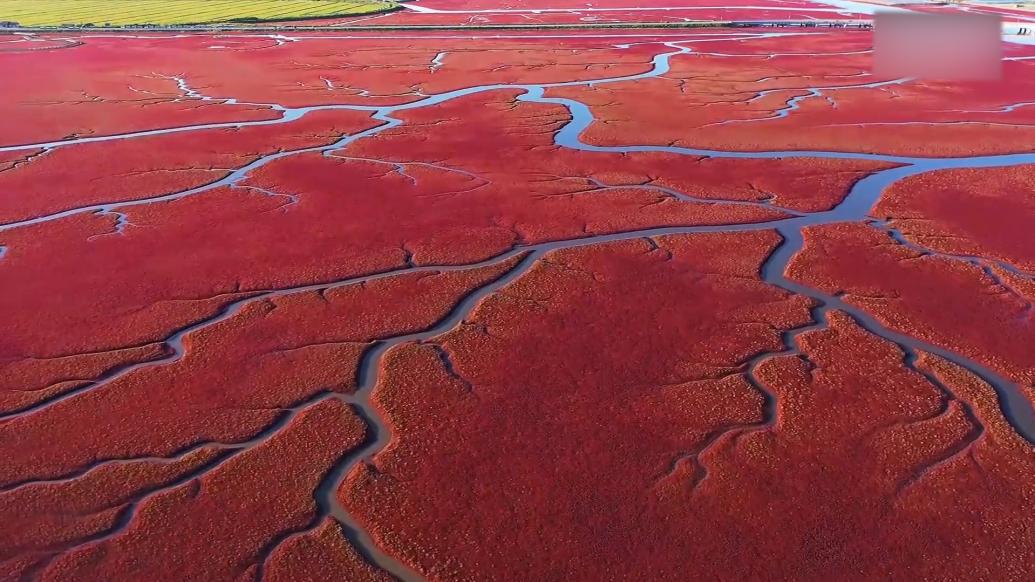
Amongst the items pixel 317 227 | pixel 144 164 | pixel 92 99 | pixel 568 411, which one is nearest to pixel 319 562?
pixel 568 411

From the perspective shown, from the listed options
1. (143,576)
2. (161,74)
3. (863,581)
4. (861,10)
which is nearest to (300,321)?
(143,576)

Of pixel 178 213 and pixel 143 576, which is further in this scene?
pixel 178 213

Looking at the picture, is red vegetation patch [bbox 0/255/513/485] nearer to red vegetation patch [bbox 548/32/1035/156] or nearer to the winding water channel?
the winding water channel

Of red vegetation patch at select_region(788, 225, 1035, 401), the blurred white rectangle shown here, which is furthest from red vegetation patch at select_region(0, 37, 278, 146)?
the blurred white rectangle

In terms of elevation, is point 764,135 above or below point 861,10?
below

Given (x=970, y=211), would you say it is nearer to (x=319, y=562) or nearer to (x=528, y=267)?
(x=528, y=267)

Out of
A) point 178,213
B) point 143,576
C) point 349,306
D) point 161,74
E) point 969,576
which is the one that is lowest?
point 969,576

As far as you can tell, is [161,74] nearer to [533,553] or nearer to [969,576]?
[533,553]
